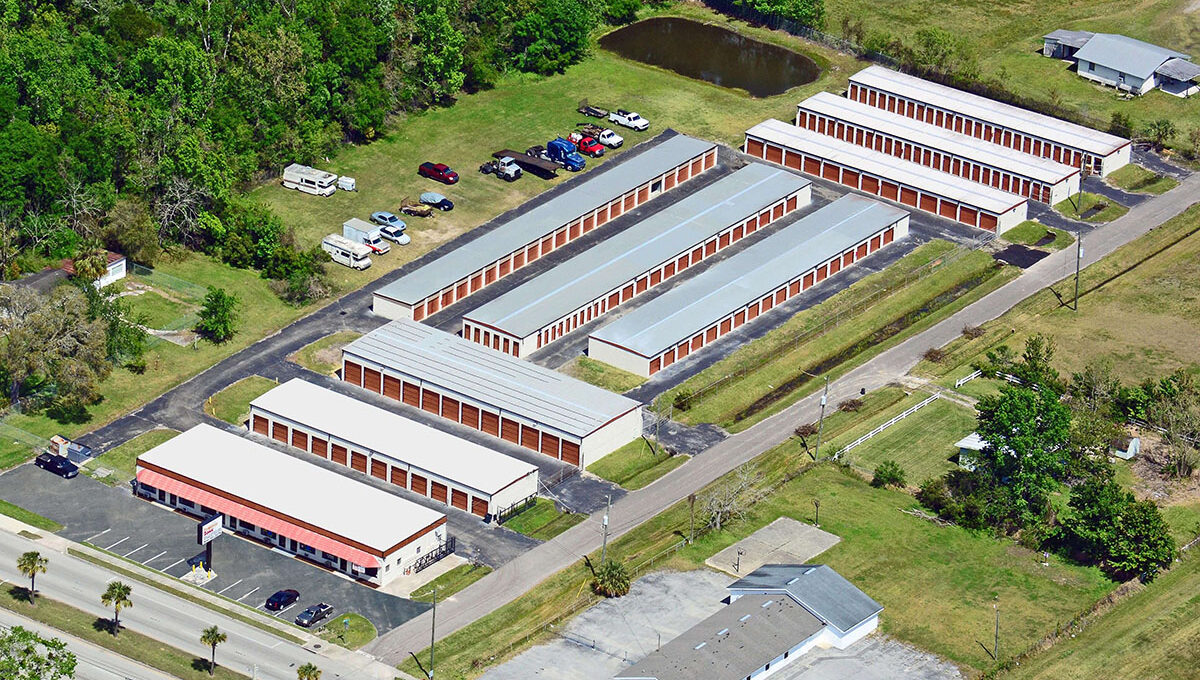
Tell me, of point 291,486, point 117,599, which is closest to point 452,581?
point 291,486

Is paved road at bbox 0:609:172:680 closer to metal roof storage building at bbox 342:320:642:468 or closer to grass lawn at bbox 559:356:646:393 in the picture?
metal roof storage building at bbox 342:320:642:468

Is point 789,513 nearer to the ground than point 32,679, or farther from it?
nearer to the ground

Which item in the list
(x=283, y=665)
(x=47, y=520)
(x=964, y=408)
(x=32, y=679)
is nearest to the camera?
(x=32, y=679)

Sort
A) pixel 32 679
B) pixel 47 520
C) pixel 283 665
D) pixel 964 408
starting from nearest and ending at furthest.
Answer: pixel 32 679 → pixel 283 665 → pixel 47 520 → pixel 964 408

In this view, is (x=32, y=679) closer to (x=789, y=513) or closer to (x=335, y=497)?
(x=335, y=497)

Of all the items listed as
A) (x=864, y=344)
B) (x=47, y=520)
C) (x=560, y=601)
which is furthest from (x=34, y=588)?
(x=864, y=344)

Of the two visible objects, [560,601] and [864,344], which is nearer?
[560,601]

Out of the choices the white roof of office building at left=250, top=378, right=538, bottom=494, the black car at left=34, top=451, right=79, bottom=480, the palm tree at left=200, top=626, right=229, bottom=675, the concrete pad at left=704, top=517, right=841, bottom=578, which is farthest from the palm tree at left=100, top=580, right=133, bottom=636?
the concrete pad at left=704, top=517, right=841, bottom=578
